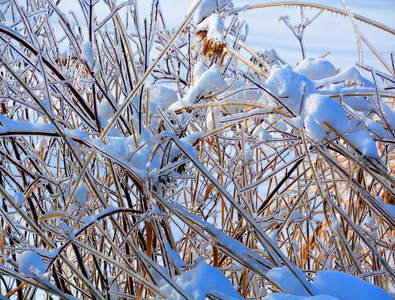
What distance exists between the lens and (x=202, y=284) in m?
0.66

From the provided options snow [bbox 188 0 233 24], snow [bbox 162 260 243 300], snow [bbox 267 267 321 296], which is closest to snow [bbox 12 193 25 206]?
snow [bbox 162 260 243 300]

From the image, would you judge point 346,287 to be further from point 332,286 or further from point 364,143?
point 364,143

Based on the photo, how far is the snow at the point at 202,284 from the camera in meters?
0.64

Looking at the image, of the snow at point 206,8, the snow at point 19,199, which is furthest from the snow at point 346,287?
the snow at point 206,8

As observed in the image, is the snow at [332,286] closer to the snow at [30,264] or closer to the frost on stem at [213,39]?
the snow at [30,264]

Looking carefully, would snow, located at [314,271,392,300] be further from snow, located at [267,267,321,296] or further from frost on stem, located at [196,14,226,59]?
frost on stem, located at [196,14,226,59]

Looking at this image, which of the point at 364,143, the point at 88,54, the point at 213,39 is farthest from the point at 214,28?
the point at 364,143

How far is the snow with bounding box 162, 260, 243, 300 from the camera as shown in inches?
25.4

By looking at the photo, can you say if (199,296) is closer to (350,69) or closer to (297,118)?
(297,118)

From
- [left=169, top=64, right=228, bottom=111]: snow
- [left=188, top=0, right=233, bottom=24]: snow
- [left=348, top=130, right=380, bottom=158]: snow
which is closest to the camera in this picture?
[left=348, top=130, right=380, bottom=158]: snow

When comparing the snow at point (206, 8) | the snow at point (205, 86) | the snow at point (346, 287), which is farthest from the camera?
the snow at point (206, 8)

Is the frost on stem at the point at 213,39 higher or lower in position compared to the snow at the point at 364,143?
higher

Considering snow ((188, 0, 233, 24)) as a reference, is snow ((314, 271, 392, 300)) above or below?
below

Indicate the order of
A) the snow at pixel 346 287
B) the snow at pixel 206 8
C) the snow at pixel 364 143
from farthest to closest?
the snow at pixel 206 8, the snow at pixel 364 143, the snow at pixel 346 287
